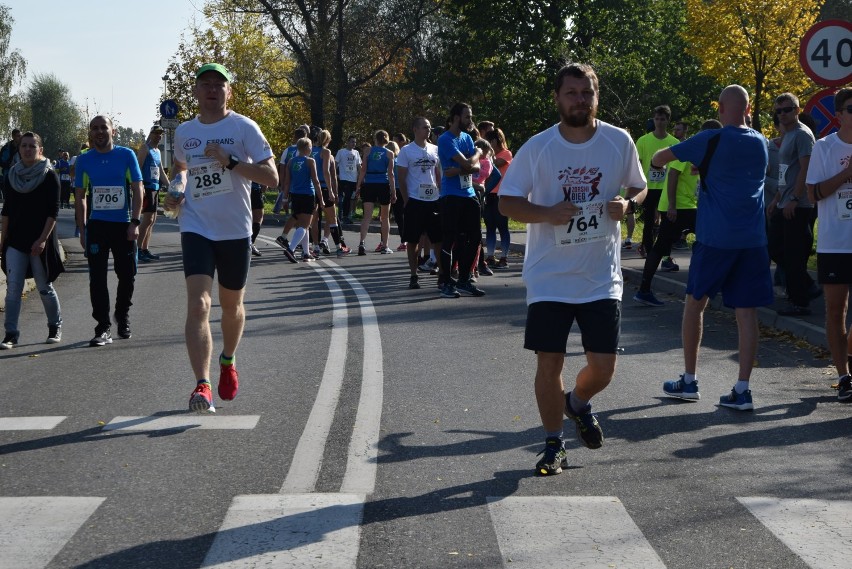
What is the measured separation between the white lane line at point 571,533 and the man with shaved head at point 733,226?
103 inches

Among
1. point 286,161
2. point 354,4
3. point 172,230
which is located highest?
point 354,4

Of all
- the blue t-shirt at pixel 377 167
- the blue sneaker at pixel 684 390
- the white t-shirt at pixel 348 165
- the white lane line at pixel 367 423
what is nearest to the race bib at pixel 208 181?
the white lane line at pixel 367 423

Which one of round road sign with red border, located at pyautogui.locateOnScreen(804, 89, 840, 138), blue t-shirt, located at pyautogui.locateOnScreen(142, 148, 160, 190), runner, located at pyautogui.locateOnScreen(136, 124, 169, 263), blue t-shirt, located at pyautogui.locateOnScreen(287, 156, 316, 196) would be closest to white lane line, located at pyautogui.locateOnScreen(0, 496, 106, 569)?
round road sign with red border, located at pyautogui.locateOnScreen(804, 89, 840, 138)

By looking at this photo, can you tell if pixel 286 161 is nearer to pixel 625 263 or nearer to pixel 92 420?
Answer: pixel 625 263

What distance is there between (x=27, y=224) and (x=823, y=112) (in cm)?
772

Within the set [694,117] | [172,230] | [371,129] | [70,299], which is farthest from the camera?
[371,129]

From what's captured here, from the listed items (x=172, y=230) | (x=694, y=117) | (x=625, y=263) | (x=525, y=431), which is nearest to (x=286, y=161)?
(x=625, y=263)

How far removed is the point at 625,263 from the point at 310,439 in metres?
12.1

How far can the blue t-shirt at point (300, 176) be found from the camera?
18703mm

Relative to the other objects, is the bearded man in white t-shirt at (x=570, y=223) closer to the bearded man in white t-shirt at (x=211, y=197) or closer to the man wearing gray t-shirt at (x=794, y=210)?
the bearded man in white t-shirt at (x=211, y=197)

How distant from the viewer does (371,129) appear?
160 feet

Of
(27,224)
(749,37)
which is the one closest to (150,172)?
(27,224)

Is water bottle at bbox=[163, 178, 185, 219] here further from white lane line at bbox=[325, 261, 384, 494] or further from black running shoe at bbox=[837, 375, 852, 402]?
black running shoe at bbox=[837, 375, 852, 402]

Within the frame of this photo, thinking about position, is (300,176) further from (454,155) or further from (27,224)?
(27,224)
